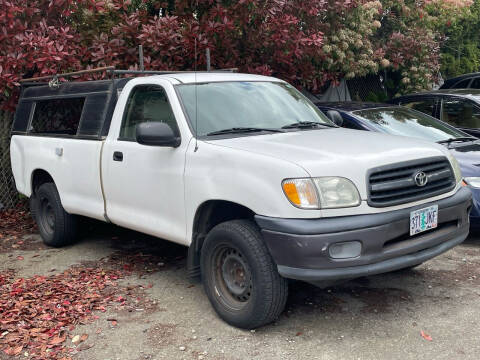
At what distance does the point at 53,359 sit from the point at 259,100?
8.80 feet

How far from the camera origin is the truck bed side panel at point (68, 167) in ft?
18.1

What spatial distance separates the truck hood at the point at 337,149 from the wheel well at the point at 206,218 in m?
0.47

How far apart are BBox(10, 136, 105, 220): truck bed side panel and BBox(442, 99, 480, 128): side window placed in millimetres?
4979

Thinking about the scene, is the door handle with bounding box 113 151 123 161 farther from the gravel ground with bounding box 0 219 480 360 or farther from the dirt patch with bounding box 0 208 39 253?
the dirt patch with bounding box 0 208 39 253

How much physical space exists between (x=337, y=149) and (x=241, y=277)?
117 centimetres

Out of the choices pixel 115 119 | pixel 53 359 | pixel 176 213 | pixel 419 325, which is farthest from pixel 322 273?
pixel 115 119

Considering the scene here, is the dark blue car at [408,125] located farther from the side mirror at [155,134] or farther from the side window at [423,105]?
the side mirror at [155,134]

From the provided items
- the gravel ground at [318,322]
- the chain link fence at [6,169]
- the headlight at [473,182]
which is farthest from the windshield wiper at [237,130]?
the chain link fence at [6,169]

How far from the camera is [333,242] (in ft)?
11.8

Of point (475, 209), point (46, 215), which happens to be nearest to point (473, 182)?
point (475, 209)

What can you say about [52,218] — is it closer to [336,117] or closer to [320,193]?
[336,117]

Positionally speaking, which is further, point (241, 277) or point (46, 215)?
point (46, 215)

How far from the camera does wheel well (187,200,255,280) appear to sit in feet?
14.1

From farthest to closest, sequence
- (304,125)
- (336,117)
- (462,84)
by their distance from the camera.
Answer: (462,84) < (336,117) < (304,125)
